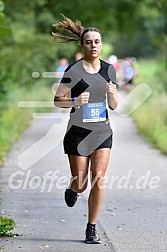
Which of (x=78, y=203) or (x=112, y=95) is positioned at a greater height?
(x=112, y=95)

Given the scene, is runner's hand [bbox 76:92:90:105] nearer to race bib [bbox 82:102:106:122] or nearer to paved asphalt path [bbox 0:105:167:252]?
race bib [bbox 82:102:106:122]

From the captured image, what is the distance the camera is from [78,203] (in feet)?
35.8

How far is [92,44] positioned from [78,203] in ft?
10.9

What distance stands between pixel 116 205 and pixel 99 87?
115 inches

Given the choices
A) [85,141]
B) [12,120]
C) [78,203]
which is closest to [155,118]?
[12,120]

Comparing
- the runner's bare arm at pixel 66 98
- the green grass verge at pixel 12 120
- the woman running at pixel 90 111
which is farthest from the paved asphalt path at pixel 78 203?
the runner's bare arm at pixel 66 98

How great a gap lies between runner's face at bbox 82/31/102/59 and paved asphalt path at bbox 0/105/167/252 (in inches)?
74.1

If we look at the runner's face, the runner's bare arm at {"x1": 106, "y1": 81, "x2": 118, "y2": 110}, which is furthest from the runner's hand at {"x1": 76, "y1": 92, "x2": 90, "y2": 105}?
the runner's face

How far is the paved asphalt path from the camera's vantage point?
829 centimetres

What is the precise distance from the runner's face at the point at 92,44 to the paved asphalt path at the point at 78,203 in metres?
1.88

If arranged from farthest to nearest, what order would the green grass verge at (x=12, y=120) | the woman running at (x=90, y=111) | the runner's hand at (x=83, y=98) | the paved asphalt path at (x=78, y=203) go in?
the green grass verge at (x=12, y=120) < the paved asphalt path at (x=78, y=203) < the woman running at (x=90, y=111) < the runner's hand at (x=83, y=98)

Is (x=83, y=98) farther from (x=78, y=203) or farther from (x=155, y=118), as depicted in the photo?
(x=155, y=118)

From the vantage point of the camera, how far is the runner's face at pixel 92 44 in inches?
320

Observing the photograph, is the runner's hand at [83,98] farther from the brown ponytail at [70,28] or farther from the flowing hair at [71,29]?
the brown ponytail at [70,28]
